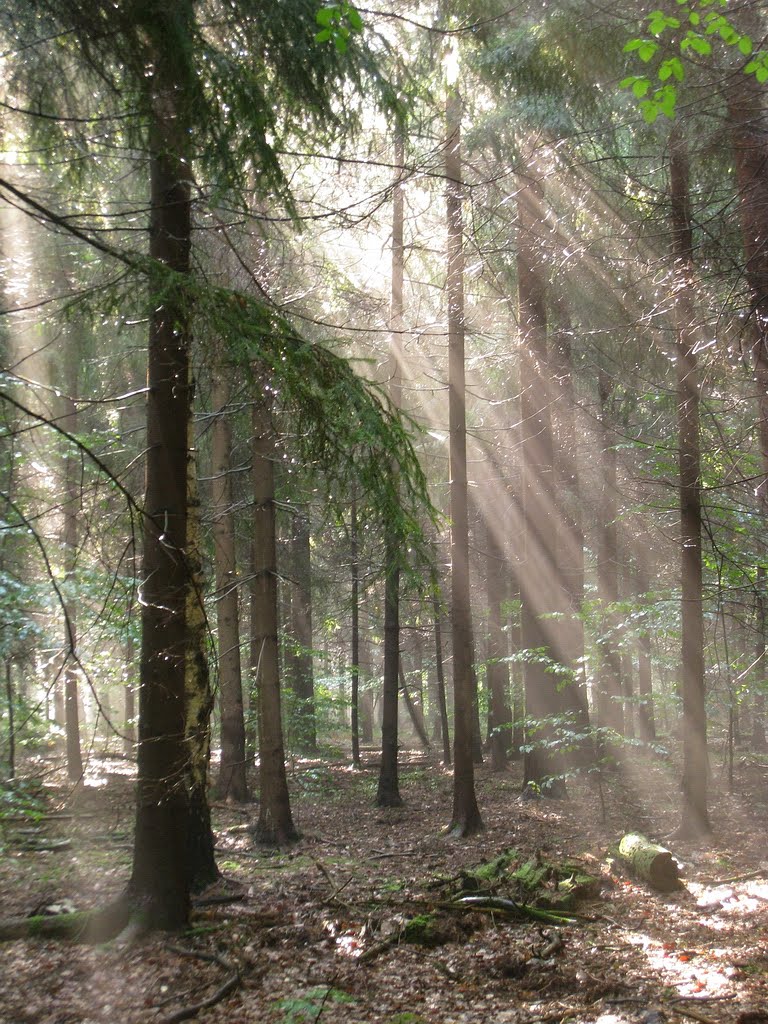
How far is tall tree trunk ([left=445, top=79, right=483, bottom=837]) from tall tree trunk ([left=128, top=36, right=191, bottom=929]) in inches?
230

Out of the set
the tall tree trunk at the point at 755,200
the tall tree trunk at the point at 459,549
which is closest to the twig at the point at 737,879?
the tall tree trunk at the point at 459,549

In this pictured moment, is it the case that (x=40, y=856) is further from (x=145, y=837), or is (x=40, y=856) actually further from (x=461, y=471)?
(x=461, y=471)

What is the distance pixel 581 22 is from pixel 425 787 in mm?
15311

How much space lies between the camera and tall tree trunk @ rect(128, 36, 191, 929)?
5828 mm

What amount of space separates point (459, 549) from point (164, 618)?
6.39 m

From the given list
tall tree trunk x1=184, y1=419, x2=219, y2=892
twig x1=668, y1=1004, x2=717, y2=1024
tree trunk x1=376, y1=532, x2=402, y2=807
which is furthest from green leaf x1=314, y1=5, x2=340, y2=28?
tree trunk x1=376, y1=532, x2=402, y2=807

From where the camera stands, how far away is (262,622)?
1072 centimetres

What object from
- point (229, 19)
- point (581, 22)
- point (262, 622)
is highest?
point (581, 22)

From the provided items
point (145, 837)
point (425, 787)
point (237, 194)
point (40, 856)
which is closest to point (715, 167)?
point (237, 194)

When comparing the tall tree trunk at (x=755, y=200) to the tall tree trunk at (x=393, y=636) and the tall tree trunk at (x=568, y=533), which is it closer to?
the tall tree trunk at (x=568, y=533)

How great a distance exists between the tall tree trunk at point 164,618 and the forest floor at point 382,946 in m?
0.34

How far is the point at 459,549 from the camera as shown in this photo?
38.1 ft

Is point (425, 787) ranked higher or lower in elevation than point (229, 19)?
lower

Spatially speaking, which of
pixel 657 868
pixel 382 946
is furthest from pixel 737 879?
pixel 382 946
